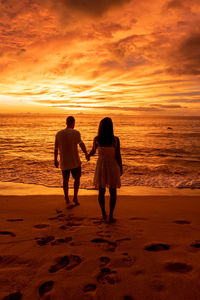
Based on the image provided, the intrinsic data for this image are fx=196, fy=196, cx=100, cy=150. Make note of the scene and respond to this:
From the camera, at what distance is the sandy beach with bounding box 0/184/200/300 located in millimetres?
2264

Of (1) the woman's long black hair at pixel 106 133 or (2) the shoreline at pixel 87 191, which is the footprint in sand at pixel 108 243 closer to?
(1) the woman's long black hair at pixel 106 133

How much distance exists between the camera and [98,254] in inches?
116

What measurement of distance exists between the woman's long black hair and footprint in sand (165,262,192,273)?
7.47 ft

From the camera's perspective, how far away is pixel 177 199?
619cm

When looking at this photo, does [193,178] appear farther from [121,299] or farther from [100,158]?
[121,299]

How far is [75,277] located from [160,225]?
226 cm

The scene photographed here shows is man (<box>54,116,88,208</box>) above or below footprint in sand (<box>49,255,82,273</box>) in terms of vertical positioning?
above

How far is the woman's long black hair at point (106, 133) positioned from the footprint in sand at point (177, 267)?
7.47 ft

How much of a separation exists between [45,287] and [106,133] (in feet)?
8.65

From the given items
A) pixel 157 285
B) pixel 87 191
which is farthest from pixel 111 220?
pixel 87 191

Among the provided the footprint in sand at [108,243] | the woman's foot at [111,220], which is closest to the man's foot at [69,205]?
the woman's foot at [111,220]

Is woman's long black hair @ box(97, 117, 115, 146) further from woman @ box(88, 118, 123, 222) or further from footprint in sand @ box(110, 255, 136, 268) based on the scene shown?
footprint in sand @ box(110, 255, 136, 268)

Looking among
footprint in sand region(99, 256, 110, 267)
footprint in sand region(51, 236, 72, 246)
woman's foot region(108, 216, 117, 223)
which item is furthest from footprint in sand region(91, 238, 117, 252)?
woman's foot region(108, 216, 117, 223)

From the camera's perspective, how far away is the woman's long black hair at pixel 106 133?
3.87m
